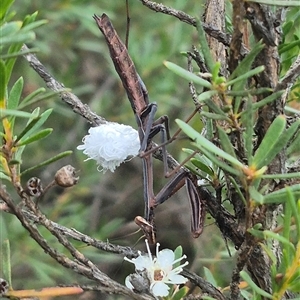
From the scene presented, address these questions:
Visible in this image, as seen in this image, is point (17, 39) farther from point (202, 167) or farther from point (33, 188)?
point (202, 167)

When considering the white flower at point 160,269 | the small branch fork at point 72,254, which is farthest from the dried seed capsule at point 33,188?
the white flower at point 160,269

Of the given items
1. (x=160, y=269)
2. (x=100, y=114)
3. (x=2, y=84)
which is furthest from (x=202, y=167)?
(x=100, y=114)

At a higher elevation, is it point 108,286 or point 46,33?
point 46,33

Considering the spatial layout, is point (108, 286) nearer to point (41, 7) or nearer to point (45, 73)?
point (45, 73)

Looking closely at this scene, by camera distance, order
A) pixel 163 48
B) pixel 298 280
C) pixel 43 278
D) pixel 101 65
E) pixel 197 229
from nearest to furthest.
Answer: pixel 298 280
pixel 197 229
pixel 43 278
pixel 163 48
pixel 101 65

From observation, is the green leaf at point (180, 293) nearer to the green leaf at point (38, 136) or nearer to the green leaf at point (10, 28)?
the green leaf at point (38, 136)

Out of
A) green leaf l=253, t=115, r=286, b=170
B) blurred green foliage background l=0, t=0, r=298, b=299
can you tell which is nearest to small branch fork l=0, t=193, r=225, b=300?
green leaf l=253, t=115, r=286, b=170

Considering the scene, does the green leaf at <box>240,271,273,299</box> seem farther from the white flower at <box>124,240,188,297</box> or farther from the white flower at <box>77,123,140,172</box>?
the white flower at <box>77,123,140,172</box>

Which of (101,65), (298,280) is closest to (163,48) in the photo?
(101,65)
